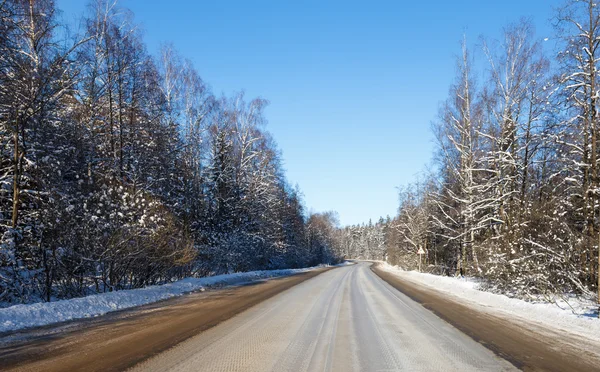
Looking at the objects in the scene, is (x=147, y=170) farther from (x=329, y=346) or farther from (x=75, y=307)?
(x=329, y=346)

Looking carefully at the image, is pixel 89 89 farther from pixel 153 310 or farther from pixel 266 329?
pixel 266 329

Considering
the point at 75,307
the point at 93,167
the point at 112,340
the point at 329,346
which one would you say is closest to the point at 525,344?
the point at 329,346

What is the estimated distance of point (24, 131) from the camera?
38.8ft

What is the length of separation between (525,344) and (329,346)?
335cm

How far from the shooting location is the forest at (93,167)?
11.5 metres

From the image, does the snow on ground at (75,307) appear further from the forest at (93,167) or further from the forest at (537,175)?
the forest at (537,175)

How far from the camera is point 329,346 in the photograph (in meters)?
6.32

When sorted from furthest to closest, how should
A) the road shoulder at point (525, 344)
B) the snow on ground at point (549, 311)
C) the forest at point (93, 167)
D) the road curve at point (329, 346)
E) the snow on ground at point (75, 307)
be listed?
the forest at point (93, 167) < the snow on ground at point (549, 311) < the snow on ground at point (75, 307) < the road shoulder at point (525, 344) < the road curve at point (329, 346)

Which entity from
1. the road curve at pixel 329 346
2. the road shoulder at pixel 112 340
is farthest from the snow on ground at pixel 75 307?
the road curve at pixel 329 346

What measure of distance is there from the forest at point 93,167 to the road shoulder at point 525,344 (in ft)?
35.9

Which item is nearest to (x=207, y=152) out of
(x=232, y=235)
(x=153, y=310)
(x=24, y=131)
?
(x=232, y=235)

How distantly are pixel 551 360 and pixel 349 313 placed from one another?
5043 mm

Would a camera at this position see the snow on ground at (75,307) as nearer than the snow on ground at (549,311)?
Yes

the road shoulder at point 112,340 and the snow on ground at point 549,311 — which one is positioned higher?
the road shoulder at point 112,340
